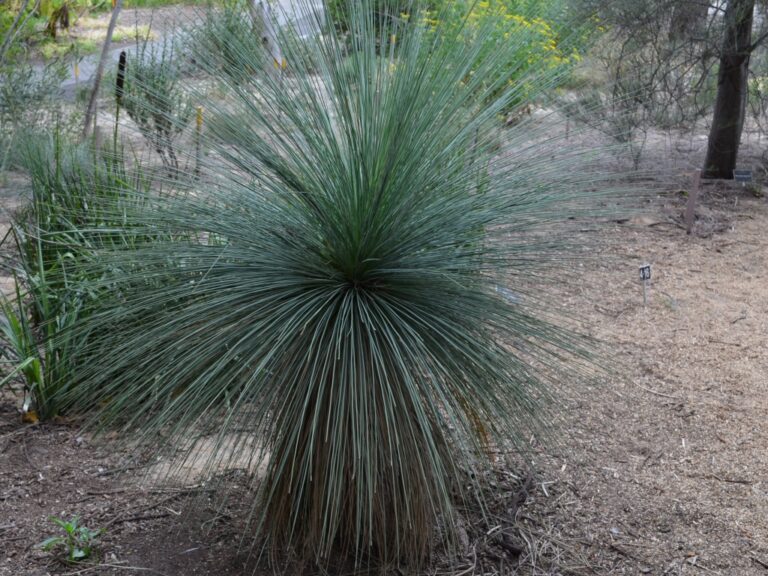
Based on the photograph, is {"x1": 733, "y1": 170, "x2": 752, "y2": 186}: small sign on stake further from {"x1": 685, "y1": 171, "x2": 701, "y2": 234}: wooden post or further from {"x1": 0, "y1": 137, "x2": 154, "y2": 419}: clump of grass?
{"x1": 0, "y1": 137, "x2": 154, "y2": 419}: clump of grass

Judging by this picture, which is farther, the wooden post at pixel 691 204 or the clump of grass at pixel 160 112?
the wooden post at pixel 691 204

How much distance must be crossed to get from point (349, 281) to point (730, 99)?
656cm

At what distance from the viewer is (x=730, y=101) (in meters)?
7.51

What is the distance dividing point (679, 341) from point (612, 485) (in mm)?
1608

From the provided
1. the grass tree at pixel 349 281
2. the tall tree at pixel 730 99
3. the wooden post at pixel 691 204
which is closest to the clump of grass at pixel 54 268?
the grass tree at pixel 349 281

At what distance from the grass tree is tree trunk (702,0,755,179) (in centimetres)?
536

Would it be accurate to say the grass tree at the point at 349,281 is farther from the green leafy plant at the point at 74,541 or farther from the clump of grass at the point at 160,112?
the green leafy plant at the point at 74,541

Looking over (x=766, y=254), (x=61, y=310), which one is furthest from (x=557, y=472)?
(x=766, y=254)

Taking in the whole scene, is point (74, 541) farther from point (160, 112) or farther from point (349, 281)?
point (160, 112)

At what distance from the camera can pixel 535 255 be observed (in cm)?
227

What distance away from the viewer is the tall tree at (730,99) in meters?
6.77

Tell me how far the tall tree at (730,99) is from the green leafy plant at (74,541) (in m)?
6.27

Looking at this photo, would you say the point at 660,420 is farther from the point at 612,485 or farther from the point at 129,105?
the point at 129,105

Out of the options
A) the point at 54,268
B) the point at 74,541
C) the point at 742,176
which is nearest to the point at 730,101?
the point at 742,176
